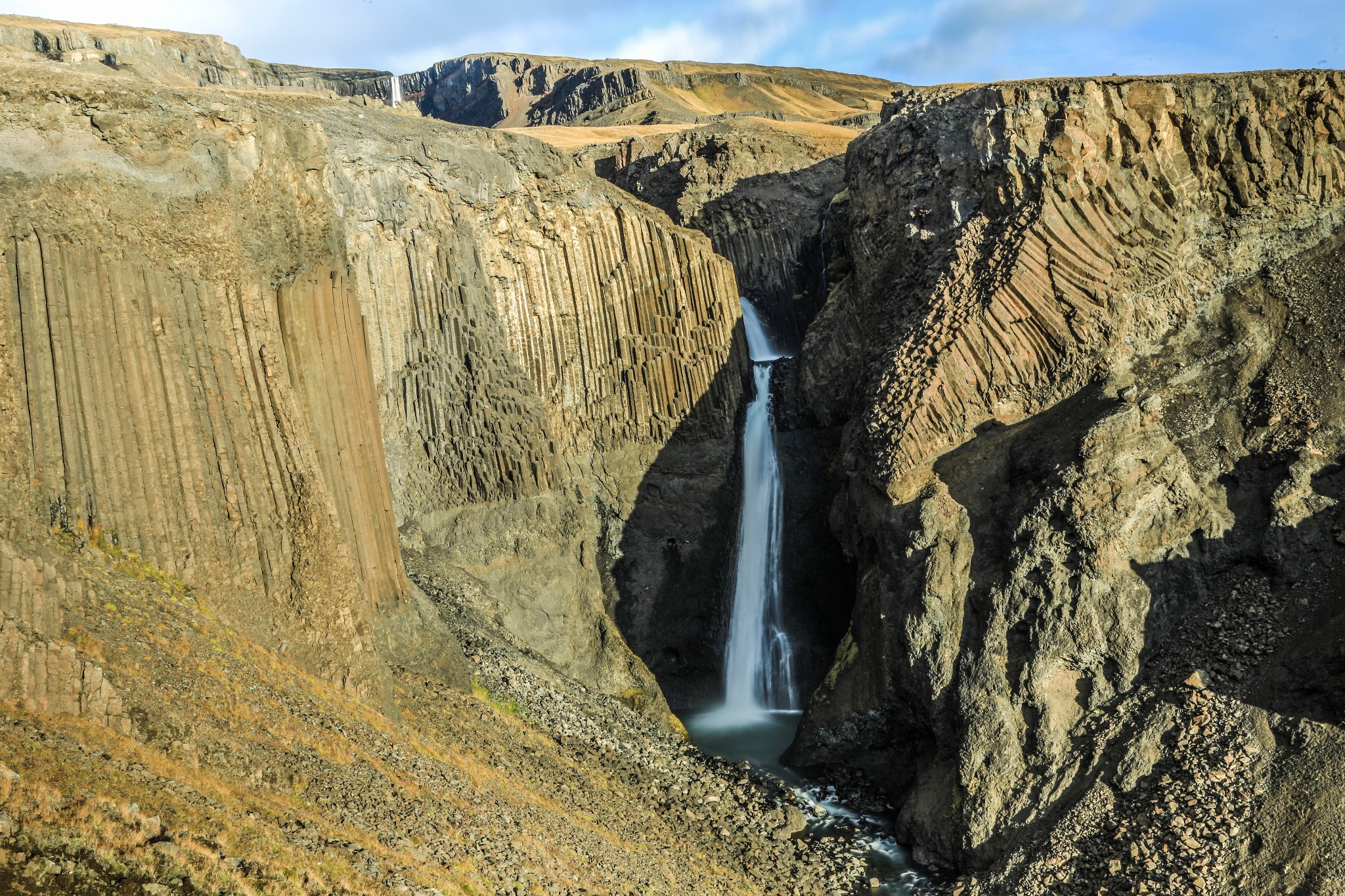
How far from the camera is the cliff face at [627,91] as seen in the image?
249 feet

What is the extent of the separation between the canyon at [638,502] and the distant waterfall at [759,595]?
1.15 ft

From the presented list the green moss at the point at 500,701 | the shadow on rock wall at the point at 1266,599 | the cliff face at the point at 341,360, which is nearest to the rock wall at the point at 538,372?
the cliff face at the point at 341,360

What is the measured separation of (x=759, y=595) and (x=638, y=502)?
3849 millimetres

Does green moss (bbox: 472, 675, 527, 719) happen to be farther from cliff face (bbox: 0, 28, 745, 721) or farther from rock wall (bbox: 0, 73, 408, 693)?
rock wall (bbox: 0, 73, 408, 693)

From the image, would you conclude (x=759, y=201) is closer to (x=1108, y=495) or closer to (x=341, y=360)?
(x=1108, y=495)

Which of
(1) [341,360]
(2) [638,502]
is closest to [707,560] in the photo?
(2) [638,502]

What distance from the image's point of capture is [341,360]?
60.3 ft

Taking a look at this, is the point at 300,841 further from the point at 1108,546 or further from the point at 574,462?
the point at 574,462

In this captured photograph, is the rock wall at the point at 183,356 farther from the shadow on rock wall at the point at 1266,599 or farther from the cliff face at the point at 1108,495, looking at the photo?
the shadow on rock wall at the point at 1266,599

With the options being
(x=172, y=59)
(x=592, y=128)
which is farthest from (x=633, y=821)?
(x=172, y=59)

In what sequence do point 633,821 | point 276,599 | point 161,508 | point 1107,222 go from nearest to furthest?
point 161,508 < point 276,599 < point 633,821 < point 1107,222

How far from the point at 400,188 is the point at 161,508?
36.7 feet

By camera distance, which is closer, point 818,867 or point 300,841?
point 300,841

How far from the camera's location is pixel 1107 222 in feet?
68.5
